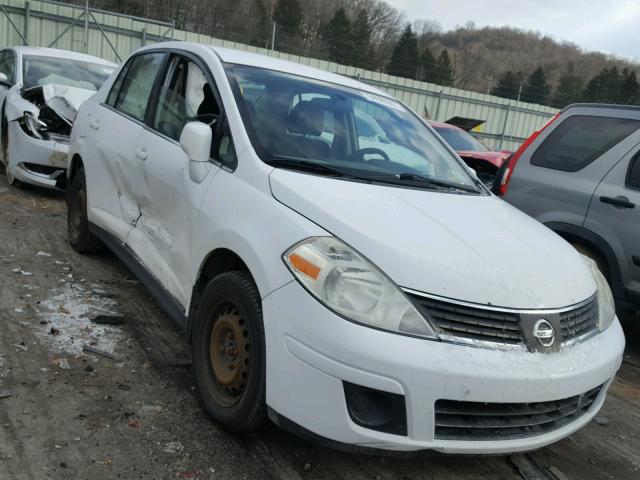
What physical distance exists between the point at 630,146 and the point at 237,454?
12.1 ft

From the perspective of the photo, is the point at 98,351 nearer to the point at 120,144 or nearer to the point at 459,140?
the point at 120,144

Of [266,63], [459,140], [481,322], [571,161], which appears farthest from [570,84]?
[481,322]

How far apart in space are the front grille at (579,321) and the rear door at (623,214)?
185cm

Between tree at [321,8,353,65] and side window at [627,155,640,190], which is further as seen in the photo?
tree at [321,8,353,65]

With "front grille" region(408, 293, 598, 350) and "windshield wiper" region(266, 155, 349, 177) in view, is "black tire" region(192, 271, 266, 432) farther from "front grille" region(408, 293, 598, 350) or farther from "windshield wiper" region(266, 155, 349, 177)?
"front grille" region(408, 293, 598, 350)

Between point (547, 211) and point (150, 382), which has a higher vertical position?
point (547, 211)

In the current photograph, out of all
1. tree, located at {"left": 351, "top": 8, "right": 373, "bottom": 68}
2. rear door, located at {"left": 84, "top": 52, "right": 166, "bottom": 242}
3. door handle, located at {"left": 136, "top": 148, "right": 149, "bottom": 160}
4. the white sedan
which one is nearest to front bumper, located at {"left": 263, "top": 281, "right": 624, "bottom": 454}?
the white sedan

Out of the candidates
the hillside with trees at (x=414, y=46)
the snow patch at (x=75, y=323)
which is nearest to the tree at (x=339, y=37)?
the hillside with trees at (x=414, y=46)

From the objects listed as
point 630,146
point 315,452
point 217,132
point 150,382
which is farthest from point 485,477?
point 630,146

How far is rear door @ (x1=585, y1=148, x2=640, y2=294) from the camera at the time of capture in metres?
4.16

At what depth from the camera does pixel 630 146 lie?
4.33 metres

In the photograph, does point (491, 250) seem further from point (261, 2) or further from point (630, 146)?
point (261, 2)

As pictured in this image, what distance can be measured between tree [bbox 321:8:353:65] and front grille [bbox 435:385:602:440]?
26.3 meters

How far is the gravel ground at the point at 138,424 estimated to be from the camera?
2.38 metres
